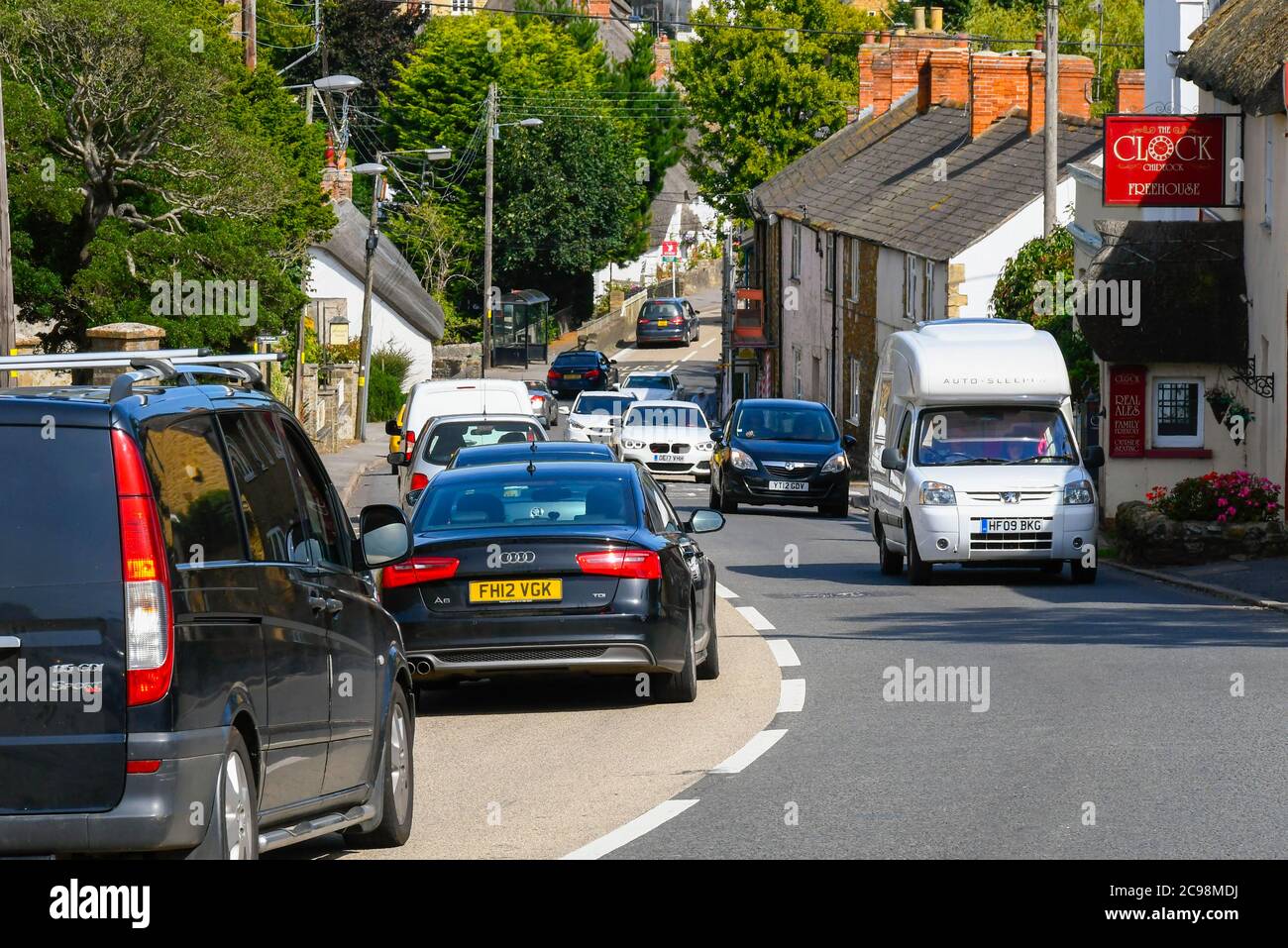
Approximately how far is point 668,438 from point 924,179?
17204mm

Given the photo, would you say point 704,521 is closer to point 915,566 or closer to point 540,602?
point 540,602

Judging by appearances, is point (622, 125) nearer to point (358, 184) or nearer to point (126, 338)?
point (358, 184)

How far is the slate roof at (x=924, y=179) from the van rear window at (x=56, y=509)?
39766mm

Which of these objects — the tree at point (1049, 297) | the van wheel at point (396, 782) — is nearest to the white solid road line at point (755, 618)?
the van wheel at point (396, 782)

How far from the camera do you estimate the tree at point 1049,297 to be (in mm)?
33719

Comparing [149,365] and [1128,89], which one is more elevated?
[1128,89]

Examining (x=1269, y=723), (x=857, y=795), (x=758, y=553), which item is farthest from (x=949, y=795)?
(x=758, y=553)

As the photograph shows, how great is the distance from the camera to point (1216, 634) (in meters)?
15.7

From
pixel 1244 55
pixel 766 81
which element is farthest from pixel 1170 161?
pixel 766 81

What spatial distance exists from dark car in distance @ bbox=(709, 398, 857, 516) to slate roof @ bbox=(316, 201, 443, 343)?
39375 millimetres

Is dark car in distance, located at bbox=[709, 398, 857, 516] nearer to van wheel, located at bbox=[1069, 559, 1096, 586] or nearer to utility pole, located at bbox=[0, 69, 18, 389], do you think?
van wheel, located at bbox=[1069, 559, 1096, 586]

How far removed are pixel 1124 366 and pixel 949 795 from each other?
22102 millimetres

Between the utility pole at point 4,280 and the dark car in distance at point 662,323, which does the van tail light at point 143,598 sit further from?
the dark car in distance at point 662,323

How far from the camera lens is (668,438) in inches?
1559
